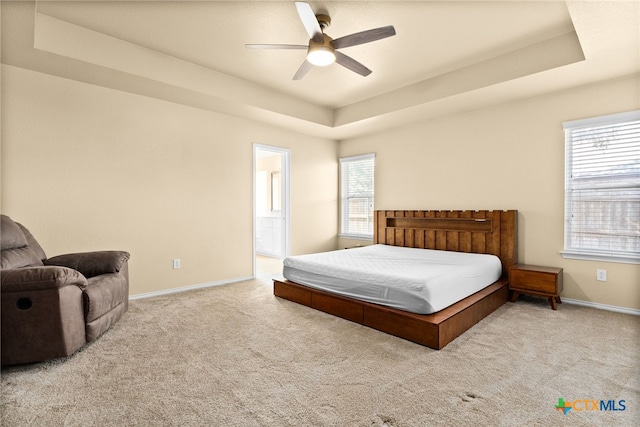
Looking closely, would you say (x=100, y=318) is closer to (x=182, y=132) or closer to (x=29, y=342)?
(x=29, y=342)

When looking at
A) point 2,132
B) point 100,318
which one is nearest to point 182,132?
point 2,132

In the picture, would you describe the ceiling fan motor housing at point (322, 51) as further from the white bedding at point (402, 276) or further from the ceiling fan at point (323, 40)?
the white bedding at point (402, 276)

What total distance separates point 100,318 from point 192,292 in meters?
1.57

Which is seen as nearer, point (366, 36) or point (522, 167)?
point (366, 36)

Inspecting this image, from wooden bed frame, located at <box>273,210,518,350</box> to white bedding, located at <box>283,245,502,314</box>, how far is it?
8 cm

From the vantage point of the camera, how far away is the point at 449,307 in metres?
2.73

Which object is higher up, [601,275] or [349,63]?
[349,63]

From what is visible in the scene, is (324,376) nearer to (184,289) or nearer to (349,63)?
(349,63)

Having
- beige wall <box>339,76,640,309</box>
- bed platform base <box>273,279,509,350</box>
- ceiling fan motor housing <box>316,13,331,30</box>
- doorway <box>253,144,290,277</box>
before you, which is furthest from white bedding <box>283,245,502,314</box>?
doorway <box>253,144,290,277</box>

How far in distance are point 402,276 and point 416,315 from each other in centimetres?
35

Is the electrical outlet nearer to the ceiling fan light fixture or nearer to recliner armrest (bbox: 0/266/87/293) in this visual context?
the ceiling fan light fixture

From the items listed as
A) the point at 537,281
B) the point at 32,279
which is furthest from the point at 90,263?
the point at 537,281

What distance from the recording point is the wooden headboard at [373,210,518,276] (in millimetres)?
3943

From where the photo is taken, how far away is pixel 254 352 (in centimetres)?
238
